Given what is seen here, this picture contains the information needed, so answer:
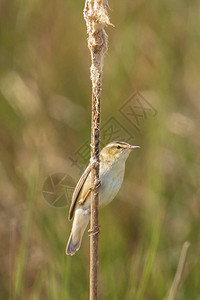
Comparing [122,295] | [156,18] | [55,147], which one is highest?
[156,18]

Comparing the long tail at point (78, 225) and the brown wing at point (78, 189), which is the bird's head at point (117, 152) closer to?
the brown wing at point (78, 189)

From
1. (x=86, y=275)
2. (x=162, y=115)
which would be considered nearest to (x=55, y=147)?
(x=162, y=115)

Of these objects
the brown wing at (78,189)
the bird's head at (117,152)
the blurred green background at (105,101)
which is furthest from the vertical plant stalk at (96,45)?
the blurred green background at (105,101)

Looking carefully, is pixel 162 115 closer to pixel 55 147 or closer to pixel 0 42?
pixel 55 147

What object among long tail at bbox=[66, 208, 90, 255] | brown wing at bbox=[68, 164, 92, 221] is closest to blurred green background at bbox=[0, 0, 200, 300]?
long tail at bbox=[66, 208, 90, 255]

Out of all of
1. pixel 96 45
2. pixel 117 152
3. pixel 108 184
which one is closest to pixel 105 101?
pixel 117 152

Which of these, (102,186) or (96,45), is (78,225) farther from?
(96,45)

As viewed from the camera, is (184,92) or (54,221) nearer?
(54,221)
